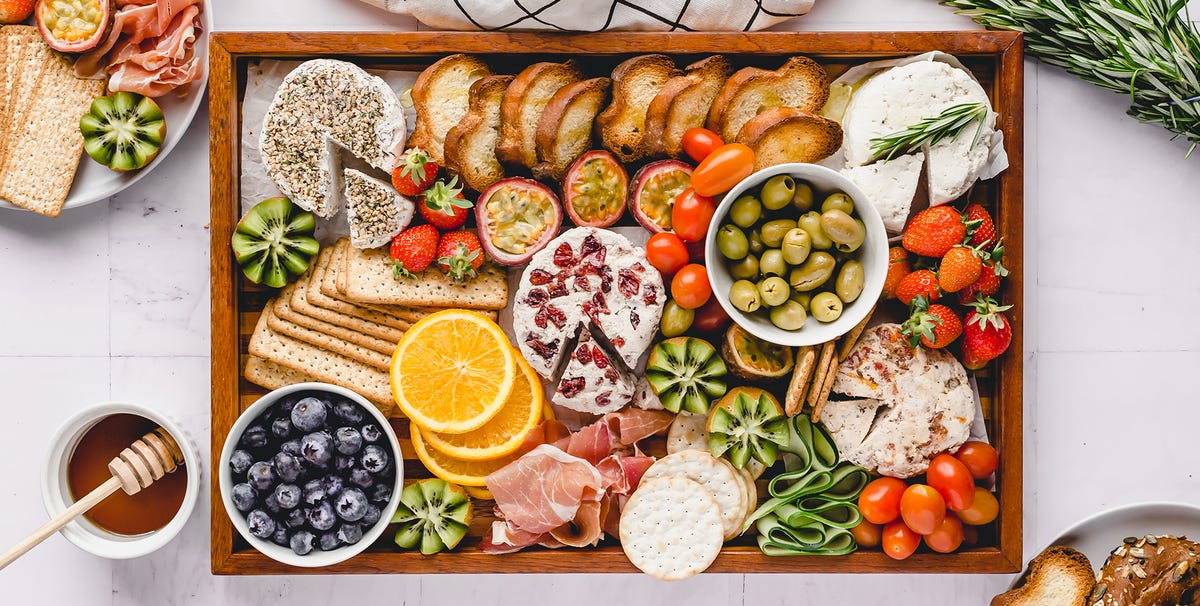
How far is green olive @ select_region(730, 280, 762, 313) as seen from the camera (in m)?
1.65

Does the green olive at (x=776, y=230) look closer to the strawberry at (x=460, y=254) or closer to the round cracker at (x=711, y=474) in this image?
the round cracker at (x=711, y=474)

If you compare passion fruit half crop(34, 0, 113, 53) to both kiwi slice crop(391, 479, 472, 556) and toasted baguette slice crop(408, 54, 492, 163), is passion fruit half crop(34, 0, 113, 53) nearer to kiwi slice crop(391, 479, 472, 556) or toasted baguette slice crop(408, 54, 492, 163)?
toasted baguette slice crop(408, 54, 492, 163)

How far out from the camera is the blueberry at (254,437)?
5.59 ft

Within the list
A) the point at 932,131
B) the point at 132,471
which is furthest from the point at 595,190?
the point at 132,471

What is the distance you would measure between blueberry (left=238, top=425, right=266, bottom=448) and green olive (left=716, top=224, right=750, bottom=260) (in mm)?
1057

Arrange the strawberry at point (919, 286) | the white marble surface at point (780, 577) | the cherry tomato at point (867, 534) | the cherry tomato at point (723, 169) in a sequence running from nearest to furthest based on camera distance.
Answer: the cherry tomato at point (723, 169) < the strawberry at point (919, 286) < the cherry tomato at point (867, 534) < the white marble surface at point (780, 577)

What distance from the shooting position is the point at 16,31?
1816mm

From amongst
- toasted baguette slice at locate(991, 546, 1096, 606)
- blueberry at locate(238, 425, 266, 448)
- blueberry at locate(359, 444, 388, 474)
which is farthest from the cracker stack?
toasted baguette slice at locate(991, 546, 1096, 606)

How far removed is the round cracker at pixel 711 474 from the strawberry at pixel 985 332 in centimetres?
60

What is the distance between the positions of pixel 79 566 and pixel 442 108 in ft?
4.82

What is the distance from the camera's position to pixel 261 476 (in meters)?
1.67

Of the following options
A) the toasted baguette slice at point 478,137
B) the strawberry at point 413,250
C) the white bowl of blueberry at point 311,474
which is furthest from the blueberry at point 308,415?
the toasted baguette slice at point 478,137

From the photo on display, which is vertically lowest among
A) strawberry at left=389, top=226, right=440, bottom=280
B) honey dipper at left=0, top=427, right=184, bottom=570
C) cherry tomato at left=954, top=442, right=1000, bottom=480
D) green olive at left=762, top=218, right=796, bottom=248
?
honey dipper at left=0, top=427, right=184, bottom=570

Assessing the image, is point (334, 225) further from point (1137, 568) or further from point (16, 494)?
point (1137, 568)
